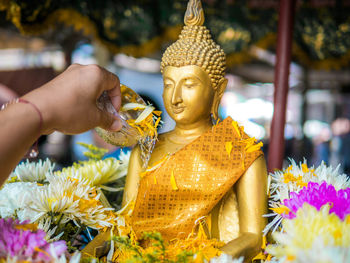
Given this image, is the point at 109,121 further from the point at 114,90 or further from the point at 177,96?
the point at 177,96

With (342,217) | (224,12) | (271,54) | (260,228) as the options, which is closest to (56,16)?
(224,12)

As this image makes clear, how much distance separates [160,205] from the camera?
104 centimetres

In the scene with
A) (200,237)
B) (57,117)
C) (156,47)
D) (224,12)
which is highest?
(224,12)

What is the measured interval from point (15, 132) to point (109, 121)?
0.27 meters

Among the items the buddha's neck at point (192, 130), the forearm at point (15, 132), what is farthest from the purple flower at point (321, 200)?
the forearm at point (15, 132)

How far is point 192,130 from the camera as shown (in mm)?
1141

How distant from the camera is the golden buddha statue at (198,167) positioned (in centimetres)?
100

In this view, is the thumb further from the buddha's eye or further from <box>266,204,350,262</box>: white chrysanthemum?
<box>266,204,350,262</box>: white chrysanthemum

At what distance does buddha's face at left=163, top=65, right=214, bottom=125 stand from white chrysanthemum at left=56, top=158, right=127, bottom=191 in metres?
0.37

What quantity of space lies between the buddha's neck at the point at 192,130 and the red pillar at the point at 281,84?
72 cm

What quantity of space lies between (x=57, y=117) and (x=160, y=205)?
17.7 inches

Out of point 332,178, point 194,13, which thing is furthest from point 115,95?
point 332,178

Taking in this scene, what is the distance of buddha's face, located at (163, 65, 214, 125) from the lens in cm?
107

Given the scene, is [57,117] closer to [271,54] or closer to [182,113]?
[182,113]
